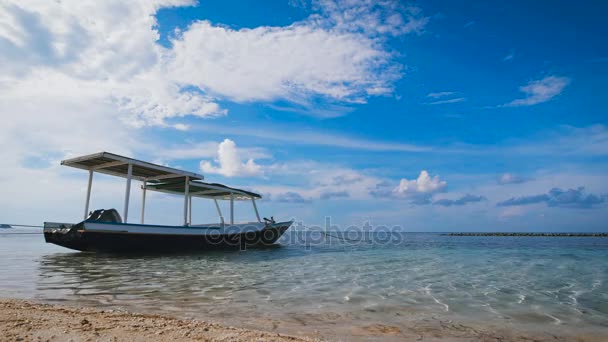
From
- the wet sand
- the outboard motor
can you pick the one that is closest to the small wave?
the wet sand

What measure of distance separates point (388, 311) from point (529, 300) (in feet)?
13.3

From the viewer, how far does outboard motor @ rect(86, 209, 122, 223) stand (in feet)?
65.5

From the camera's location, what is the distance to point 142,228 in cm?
2014

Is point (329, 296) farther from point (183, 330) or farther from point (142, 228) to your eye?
point (142, 228)

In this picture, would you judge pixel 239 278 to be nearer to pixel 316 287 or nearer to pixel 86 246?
pixel 316 287

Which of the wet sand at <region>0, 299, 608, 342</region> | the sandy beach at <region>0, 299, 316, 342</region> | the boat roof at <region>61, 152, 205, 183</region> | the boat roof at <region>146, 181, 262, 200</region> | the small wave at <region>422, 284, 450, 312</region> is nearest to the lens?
the sandy beach at <region>0, 299, 316, 342</region>

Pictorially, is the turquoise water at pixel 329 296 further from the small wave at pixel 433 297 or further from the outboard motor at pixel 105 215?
the outboard motor at pixel 105 215

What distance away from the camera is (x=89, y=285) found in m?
9.59

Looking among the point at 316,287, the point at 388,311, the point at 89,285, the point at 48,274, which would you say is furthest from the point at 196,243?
the point at 388,311

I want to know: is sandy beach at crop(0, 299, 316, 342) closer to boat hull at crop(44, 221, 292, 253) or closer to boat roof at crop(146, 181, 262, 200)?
boat hull at crop(44, 221, 292, 253)

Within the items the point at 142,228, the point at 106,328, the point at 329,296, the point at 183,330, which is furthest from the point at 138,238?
the point at 183,330

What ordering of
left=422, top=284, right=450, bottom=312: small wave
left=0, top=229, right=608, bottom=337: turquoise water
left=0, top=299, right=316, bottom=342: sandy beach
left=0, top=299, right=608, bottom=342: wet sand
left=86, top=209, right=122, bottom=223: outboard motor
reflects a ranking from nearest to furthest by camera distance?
left=0, top=299, right=316, bottom=342: sandy beach, left=0, top=299, right=608, bottom=342: wet sand, left=0, top=229, right=608, bottom=337: turquoise water, left=422, top=284, right=450, bottom=312: small wave, left=86, top=209, right=122, bottom=223: outboard motor

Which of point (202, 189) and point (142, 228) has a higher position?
point (202, 189)

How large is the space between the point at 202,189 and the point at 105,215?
8.68 metres
